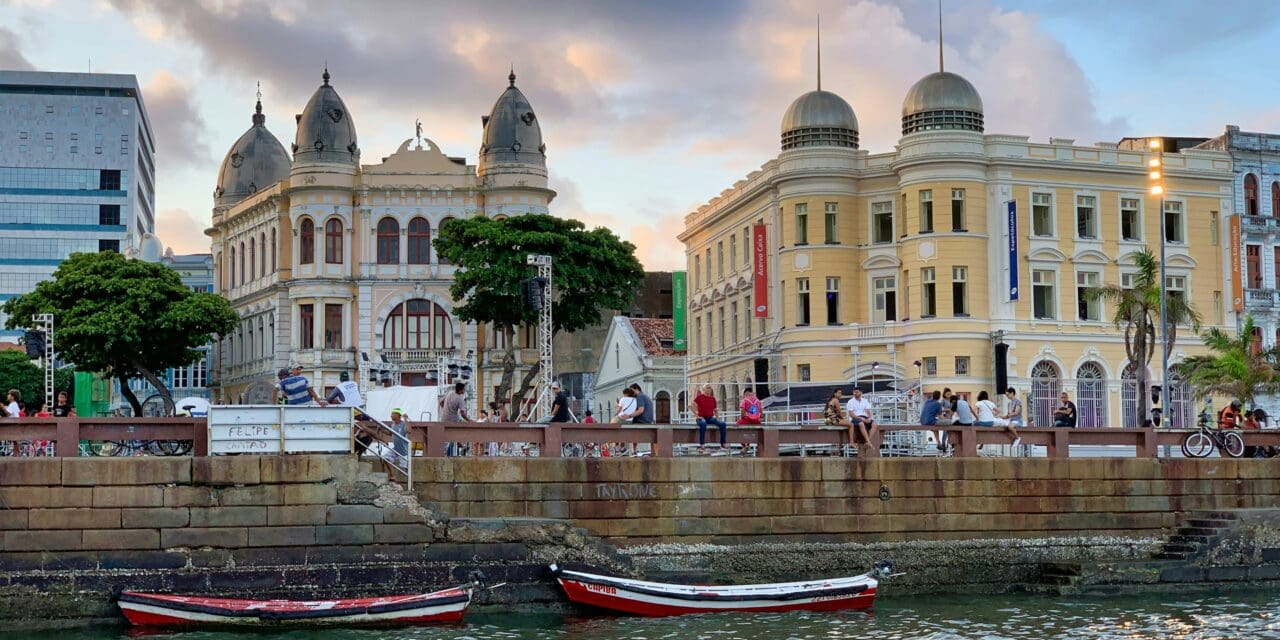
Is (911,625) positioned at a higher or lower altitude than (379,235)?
lower

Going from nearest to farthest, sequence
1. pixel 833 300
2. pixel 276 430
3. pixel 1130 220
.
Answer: pixel 276 430 → pixel 833 300 → pixel 1130 220

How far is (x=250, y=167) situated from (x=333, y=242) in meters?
15.8

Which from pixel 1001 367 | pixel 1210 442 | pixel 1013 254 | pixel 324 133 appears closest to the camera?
pixel 1210 442

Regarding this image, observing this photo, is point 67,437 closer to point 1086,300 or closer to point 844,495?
point 844,495

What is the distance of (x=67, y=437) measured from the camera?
26.6 metres

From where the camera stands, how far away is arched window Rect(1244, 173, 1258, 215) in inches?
2394

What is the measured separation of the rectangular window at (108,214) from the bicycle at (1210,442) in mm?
115574

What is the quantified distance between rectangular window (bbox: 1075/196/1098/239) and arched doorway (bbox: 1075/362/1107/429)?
444 cm

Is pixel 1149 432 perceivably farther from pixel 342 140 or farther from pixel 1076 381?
pixel 342 140

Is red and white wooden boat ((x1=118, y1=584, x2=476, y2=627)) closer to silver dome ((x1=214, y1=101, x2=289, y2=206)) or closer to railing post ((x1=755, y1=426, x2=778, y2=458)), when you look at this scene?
railing post ((x1=755, y1=426, x2=778, y2=458))

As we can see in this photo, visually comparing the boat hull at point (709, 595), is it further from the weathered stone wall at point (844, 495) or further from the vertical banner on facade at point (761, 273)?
the vertical banner on facade at point (761, 273)

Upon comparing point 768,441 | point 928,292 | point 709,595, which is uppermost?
point 928,292

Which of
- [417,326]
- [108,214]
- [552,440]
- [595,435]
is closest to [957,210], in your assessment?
[417,326]

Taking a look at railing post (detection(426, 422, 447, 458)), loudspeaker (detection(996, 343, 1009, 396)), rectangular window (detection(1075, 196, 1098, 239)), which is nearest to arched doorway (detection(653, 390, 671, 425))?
loudspeaker (detection(996, 343, 1009, 396))
